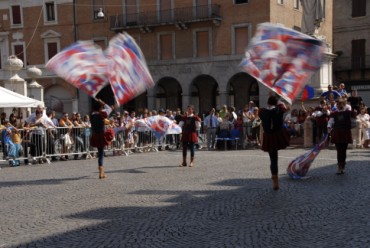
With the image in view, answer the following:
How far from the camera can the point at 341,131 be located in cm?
1130

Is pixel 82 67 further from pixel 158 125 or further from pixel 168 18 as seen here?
pixel 168 18

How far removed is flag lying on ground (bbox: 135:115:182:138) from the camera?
18.9 meters

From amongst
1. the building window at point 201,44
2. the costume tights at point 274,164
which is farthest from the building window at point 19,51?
the costume tights at point 274,164

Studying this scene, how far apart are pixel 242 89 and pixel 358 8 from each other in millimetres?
15019

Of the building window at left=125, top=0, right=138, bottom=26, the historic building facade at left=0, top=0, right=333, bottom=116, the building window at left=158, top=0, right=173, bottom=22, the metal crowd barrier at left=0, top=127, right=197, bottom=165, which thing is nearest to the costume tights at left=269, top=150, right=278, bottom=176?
the metal crowd barrier at left=0, top=127, right=197, bottom=165

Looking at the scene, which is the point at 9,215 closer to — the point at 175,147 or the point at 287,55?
the point at 287,55

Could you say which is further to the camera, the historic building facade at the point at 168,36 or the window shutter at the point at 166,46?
the window shutter at the point at 166,46

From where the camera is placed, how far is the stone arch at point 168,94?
1604 inches

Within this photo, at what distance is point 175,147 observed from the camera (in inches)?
841

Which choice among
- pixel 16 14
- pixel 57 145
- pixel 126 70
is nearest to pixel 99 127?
Result: pixel 126 70

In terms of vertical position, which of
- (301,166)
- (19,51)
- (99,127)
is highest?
(19,51)

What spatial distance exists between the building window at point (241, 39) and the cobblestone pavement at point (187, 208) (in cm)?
2306

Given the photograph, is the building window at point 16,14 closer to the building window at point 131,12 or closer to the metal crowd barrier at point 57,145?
the building window at point 131,12

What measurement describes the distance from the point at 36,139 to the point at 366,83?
113 ft
